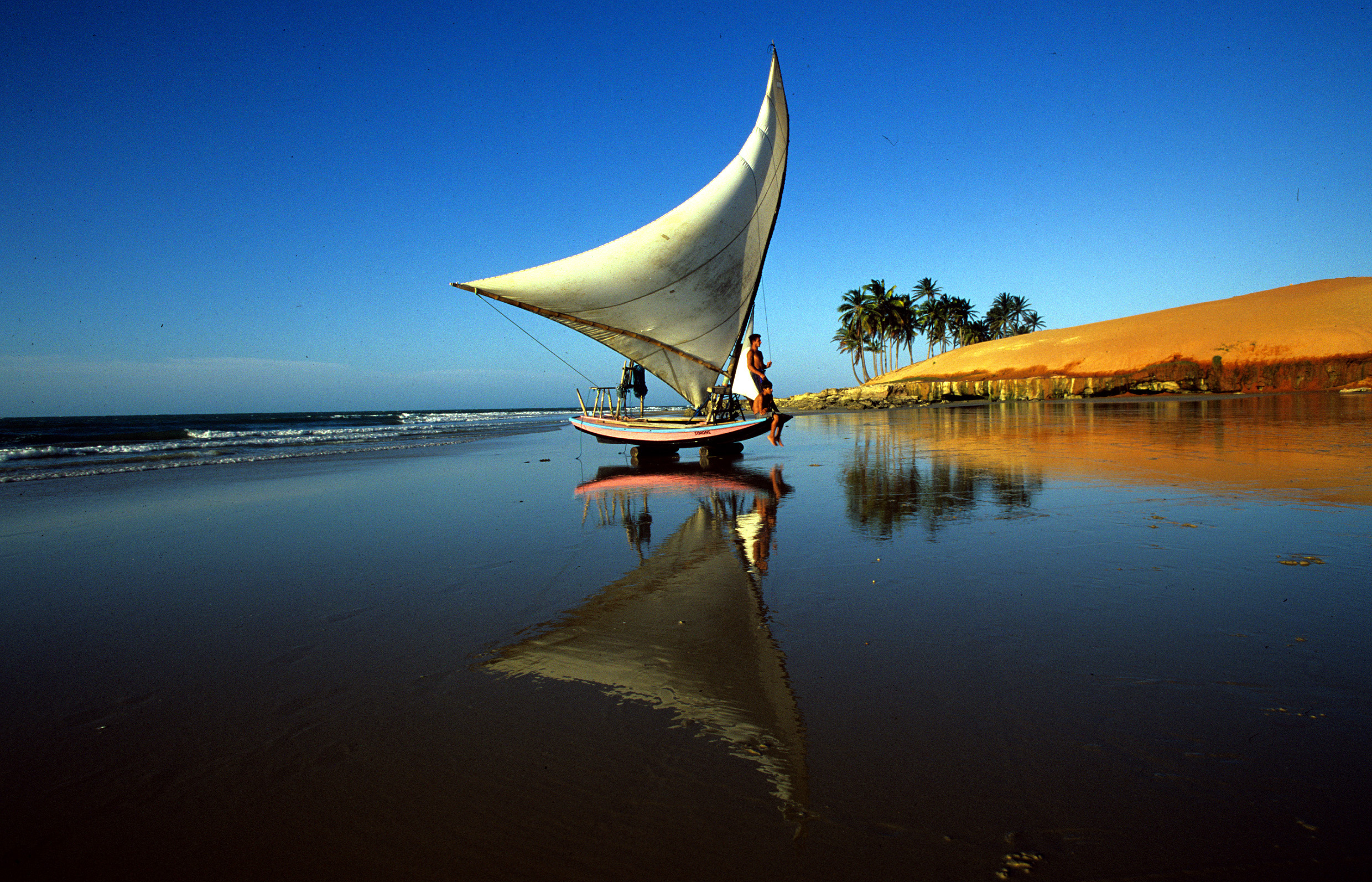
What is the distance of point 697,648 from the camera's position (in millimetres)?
3502

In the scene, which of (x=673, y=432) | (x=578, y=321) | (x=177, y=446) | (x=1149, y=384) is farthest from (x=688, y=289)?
(x=1149, y=384)

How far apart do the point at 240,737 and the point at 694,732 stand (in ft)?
6.87

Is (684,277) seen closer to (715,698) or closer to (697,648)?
(697,648)

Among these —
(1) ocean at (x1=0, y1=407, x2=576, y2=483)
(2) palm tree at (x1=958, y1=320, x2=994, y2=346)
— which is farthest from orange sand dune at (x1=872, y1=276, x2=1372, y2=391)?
(1) ocean at (x1=0, y1=407, x2=576, y2=483)

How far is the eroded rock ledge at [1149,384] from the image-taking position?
124 feet

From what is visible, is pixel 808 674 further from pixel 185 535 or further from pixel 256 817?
pixel 185 535

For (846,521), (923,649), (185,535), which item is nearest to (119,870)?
(923,649)

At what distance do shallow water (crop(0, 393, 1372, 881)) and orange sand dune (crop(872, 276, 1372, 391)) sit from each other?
48588 millimetres

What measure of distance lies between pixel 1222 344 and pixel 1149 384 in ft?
32.1

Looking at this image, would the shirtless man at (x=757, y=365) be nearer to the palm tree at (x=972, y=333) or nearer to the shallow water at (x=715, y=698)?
the shallow water at (x=715, y=698)

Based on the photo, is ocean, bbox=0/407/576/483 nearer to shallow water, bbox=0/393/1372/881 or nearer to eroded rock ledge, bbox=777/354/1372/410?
shallow water, bbox=0/393/1372/881

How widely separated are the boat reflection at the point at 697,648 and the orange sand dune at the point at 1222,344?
51178 millimetres

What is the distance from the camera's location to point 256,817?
219 centimetres

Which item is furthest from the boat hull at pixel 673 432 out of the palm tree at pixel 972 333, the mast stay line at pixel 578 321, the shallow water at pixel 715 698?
the palm tree at pixel 972 333
